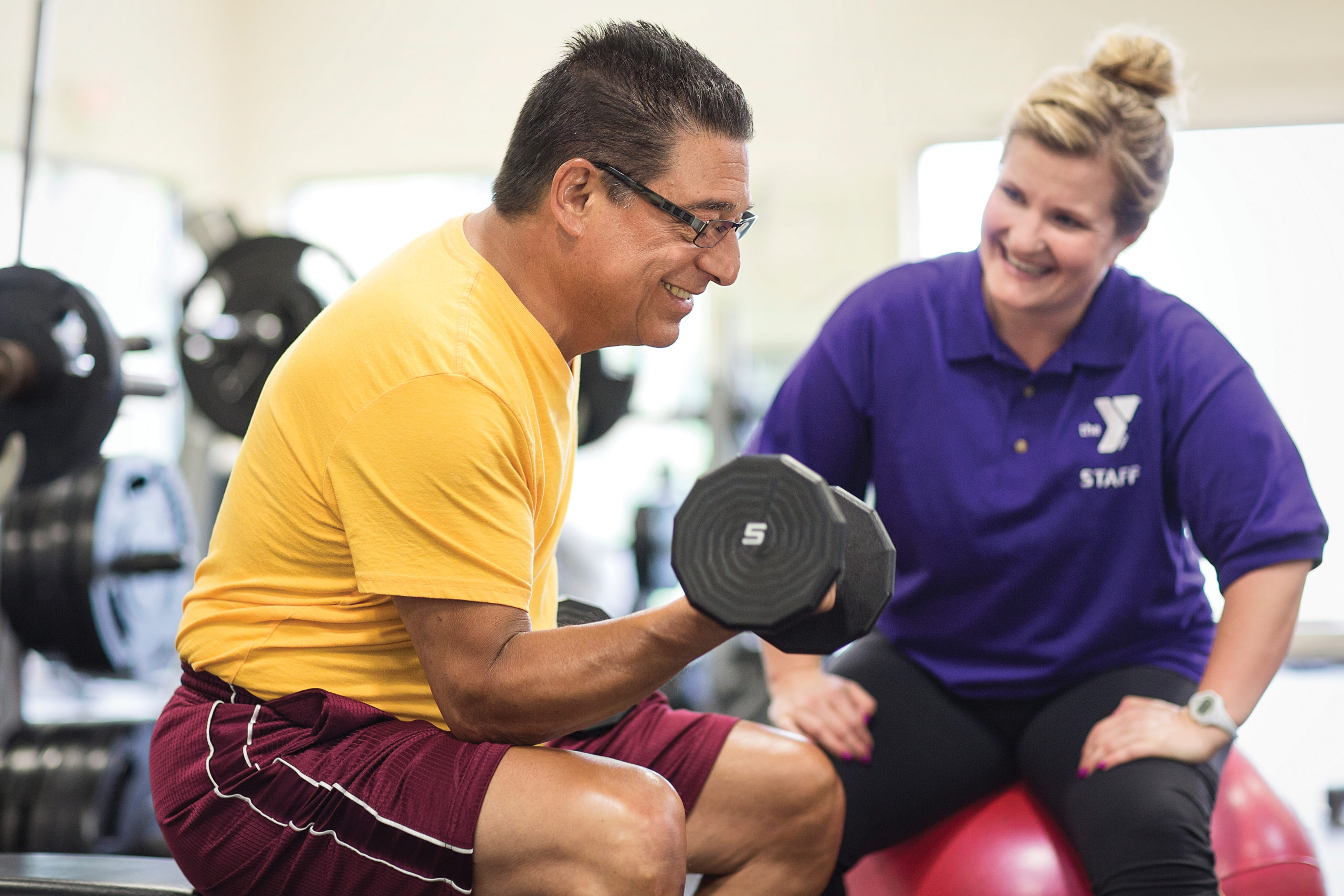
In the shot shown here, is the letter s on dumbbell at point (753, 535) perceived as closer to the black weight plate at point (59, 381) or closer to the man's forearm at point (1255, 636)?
the man's forearm at point (1255, 636)

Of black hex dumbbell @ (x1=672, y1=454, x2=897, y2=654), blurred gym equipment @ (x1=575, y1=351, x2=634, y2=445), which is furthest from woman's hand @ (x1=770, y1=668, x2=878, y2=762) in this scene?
blurred gym equipment @ (x1=575, y1=351, x2=634, y2=445)

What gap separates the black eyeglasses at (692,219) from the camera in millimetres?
1183

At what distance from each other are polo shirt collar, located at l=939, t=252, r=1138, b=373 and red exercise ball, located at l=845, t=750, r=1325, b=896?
1.97 ft

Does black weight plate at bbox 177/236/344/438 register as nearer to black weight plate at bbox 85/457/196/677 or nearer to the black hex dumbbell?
black weight plate at bbox 85/457/196/677

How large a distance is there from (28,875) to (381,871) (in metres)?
0.57

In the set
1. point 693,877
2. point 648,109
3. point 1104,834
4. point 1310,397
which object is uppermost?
point 648,109

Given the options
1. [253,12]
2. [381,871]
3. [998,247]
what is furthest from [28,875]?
[253,12]

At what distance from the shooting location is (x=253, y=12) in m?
5.75

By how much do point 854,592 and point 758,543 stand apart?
11 cm

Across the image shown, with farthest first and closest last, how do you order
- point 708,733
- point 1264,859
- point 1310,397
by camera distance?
1. point 1310,397
2. point 1264,859
3. point 708,733

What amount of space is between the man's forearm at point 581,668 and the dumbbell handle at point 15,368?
65.0 inches

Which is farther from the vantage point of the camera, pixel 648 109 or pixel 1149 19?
pixel 1149 19

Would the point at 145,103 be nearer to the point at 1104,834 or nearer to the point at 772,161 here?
the point at 772,161

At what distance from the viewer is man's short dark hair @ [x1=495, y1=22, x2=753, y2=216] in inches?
46.7
